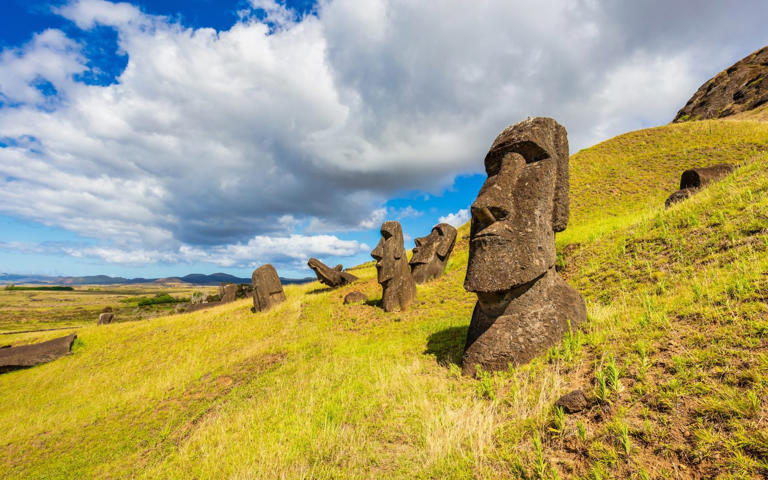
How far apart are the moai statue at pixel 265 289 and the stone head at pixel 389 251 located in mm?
7356

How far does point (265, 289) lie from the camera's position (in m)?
17.2

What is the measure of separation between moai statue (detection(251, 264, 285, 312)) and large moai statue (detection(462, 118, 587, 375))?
1417 centimetres

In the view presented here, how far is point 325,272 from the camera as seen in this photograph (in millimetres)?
20312

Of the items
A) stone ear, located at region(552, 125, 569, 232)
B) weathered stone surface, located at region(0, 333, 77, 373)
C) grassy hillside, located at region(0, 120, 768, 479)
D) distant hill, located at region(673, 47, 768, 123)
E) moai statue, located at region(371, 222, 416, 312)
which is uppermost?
distant hill, located at region(673, 47, 768, 123)

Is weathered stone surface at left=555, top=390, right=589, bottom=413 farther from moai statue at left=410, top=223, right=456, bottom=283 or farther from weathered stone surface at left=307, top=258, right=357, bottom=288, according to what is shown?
weathered stone surface at left=307, top=258, right=357, bottom=288

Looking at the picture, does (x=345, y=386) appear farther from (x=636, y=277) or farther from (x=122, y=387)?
(x=122, y=387)

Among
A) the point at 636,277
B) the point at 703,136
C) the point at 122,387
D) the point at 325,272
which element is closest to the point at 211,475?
the point at 122,387

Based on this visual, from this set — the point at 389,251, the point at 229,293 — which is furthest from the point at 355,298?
the point at 229,293

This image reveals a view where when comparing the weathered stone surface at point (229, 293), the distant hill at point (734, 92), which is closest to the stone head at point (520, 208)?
the weathered stone surface at point (229, 293)

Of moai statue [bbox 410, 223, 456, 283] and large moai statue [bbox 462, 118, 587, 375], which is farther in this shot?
moai statue [bbox 410, 223, 456, 283]

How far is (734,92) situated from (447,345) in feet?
223

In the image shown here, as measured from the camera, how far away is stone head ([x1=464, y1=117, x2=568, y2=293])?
5301 mm

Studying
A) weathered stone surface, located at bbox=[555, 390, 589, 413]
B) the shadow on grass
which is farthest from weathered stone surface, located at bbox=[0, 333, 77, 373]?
weathered stone surface, located at bbox=[555, 390, 589, 413]

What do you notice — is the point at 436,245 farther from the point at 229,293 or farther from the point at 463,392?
the point at 229,293
